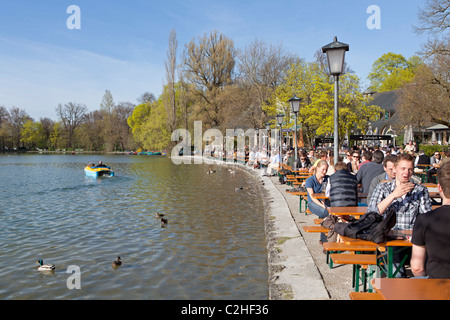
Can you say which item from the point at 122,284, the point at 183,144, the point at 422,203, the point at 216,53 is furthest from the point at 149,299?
the point at 183,144

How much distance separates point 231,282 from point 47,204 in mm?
12742

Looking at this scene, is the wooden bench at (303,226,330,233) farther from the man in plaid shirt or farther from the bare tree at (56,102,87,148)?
the bare tree at (56,102,87,148)

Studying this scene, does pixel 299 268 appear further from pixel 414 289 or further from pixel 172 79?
pixel 172 79

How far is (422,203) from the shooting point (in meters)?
4.52

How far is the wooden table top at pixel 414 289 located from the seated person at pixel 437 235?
22cm

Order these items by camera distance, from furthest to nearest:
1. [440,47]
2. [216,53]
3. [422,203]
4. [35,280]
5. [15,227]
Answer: [216,53] < [440,47] < [15,227] < [35,280] < [422,203]

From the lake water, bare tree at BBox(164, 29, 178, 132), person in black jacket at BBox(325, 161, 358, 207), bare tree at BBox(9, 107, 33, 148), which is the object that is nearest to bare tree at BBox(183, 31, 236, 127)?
bare tree at BBox(164, 29, 178, 132)

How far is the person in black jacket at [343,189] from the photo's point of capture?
6.24 metres

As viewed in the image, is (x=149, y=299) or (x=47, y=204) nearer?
(x=149, y=299)

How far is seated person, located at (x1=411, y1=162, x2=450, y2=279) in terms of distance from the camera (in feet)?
10.1

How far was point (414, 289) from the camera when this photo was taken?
2.82 m

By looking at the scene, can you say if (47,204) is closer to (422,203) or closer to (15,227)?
(15,227)

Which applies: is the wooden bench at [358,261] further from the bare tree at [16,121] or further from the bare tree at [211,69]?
the bare tree at [16,121]

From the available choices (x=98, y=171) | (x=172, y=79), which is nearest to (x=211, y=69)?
(x=172, y=79)
